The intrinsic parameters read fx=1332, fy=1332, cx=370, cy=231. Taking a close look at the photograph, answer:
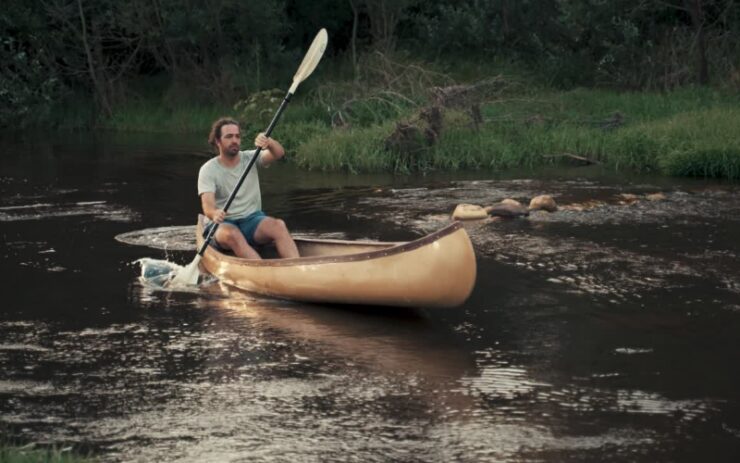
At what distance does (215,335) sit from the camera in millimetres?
8641

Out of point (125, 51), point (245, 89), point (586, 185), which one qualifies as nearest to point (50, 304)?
point (586, 185)

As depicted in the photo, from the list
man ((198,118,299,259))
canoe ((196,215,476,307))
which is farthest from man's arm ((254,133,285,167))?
canoe ((196,215,476,307))

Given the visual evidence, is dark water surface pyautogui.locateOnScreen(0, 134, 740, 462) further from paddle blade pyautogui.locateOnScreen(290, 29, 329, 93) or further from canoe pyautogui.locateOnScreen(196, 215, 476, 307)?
paddle blade pyautogui.locateOnScreen(290, 29, 329, 93)

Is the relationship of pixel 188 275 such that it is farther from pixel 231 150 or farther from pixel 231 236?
pixel 231 150

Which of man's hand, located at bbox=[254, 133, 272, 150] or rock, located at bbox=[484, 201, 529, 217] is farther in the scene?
rock, located at bbox=[484, 201, 529, 217]

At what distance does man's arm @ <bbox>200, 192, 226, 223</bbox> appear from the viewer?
10.2 metres

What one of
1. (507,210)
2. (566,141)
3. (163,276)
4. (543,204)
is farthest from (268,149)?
(566,141)

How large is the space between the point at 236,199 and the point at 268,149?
1.53ft

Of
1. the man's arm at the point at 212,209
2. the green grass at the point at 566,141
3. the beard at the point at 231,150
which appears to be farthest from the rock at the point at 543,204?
the man's arm at the point at 212,209

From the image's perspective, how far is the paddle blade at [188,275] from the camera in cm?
1038

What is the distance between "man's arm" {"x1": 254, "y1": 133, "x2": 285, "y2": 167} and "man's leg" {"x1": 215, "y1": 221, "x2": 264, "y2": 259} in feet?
1.98

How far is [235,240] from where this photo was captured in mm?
10320

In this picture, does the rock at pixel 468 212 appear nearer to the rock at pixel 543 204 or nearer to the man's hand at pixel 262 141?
the rock at pixel 543 204

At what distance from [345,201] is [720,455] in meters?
9.42
